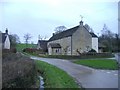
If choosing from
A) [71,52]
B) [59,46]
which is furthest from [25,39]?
[71,52]

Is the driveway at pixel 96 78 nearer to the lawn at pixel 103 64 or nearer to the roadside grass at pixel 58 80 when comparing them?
the roadside grass at pixel 58 80

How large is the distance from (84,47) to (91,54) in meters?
9.79

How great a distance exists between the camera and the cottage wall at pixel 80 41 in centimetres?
6047

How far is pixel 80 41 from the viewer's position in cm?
6088

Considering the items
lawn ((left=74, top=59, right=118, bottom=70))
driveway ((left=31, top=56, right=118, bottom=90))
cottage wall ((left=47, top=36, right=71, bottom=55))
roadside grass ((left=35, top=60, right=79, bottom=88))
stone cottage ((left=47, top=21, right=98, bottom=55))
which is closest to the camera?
roadside grass ((left=35, top=60, right=79, bottom=88))

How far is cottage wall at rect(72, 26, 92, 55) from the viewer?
60.5m

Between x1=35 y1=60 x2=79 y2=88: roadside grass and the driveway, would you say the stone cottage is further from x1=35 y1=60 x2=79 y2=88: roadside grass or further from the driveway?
x1=35 y1=60 x2=79 y2=88: roadside grass

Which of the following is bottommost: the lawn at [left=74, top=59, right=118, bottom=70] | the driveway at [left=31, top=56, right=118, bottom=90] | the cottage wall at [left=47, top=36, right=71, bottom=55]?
the driveway at [left=31, top=56, right=118, bottom=90]

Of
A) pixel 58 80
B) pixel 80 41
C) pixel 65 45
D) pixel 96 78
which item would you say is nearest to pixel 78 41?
pixel 80 41

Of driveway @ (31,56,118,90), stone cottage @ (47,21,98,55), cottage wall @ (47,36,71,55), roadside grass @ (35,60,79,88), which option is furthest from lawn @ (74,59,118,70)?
cottage wall @ (47,36,71,55)

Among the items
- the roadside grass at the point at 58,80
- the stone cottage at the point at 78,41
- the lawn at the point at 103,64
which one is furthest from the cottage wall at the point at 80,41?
the roadside grass at the point at 58,80

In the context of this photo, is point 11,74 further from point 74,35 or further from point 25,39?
point 25,39

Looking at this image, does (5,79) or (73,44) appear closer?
(5,79)

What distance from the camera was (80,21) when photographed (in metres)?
60.1
